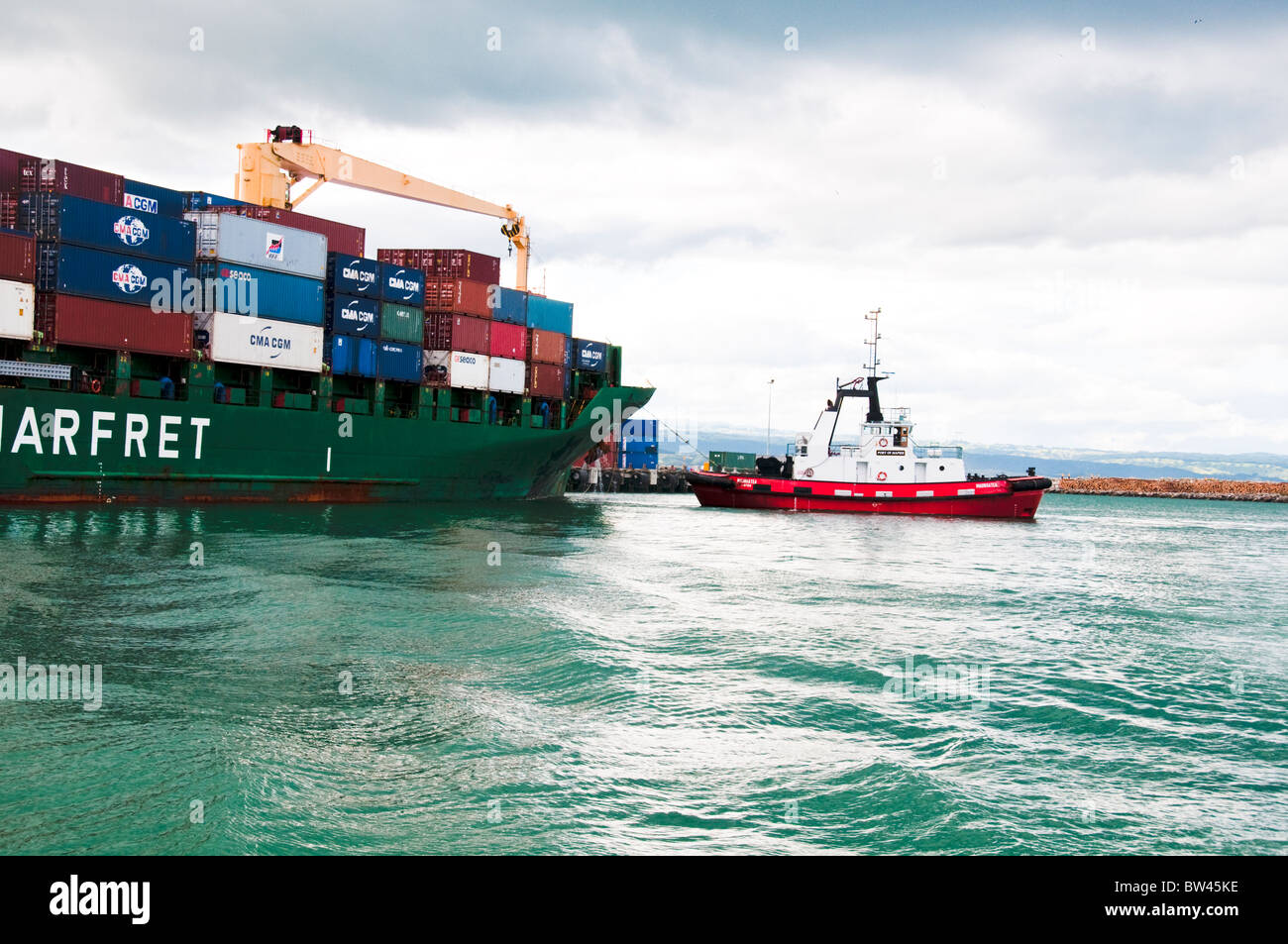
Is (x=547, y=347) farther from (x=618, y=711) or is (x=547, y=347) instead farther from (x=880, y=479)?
(x=618, y=711)

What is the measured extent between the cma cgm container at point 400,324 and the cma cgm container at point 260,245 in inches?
128

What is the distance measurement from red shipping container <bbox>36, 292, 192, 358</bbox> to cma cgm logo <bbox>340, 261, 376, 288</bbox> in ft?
22.6

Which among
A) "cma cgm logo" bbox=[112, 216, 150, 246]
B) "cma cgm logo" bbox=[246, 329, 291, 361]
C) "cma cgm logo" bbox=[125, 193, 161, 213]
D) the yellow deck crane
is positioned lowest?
"cma cgm logo" bbox=[246, 329, 291, 361]

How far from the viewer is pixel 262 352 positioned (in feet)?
112

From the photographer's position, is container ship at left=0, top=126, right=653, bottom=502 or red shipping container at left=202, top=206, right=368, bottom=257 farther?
red shipping container at left=202, top=206, right=368, bottom=257

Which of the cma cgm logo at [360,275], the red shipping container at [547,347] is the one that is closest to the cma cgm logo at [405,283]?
the cma cgm logo at [360,275]

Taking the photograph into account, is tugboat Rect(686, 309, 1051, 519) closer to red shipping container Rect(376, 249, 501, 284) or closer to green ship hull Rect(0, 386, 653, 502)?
green ship hull Rect(0, 386, 653, 502)

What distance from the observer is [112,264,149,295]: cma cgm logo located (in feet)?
98.4

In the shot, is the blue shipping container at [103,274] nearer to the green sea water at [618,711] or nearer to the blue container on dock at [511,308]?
the green sea water at [618,711]

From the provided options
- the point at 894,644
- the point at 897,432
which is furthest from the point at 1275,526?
the point at 894,644

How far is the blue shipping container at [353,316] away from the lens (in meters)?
36.9

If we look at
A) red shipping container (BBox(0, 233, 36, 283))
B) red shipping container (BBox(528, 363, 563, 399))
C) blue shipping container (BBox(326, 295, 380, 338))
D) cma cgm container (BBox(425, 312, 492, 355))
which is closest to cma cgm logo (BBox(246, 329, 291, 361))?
blue shipping container (BBox(326, 295, 380, 338))
